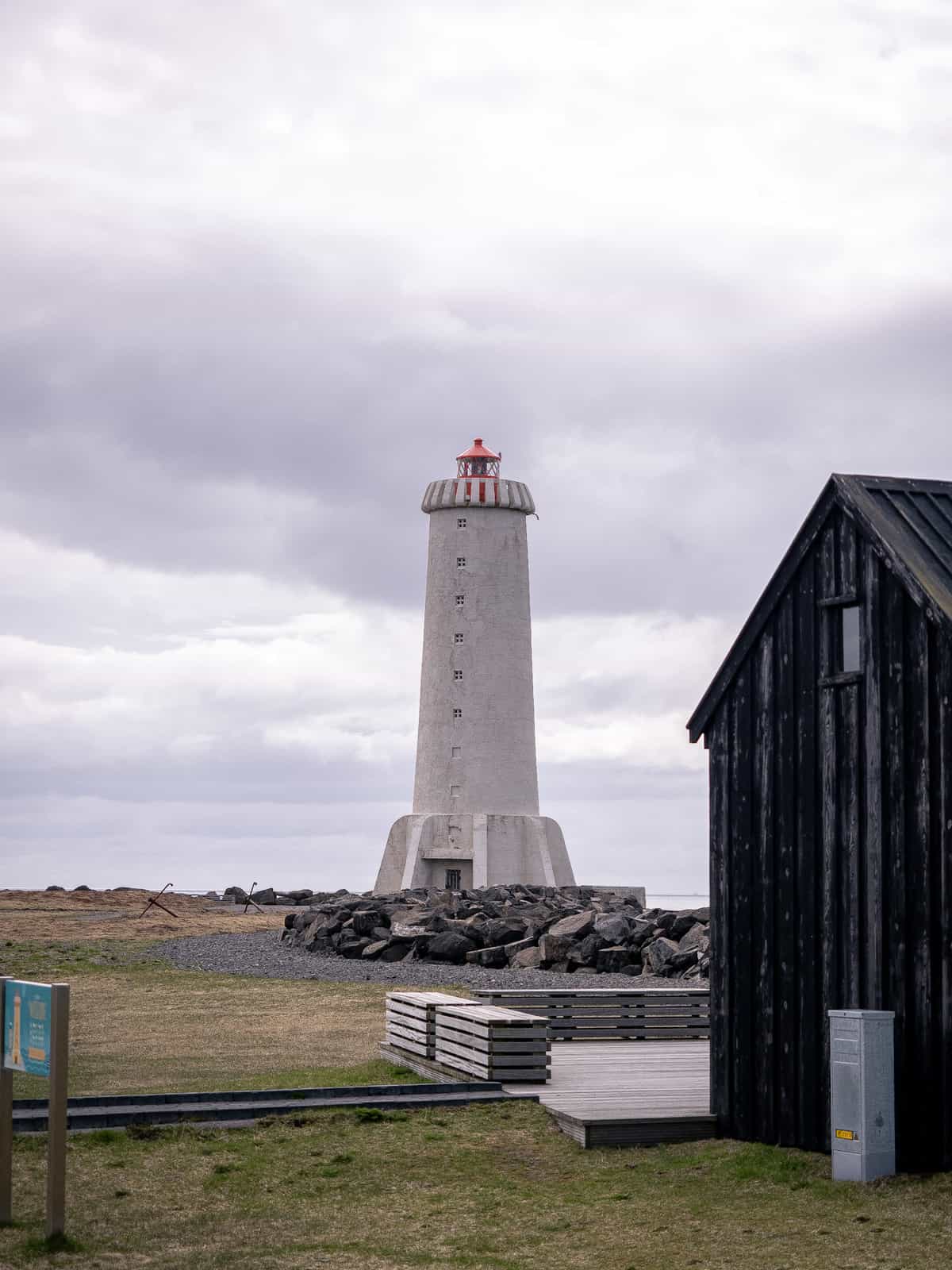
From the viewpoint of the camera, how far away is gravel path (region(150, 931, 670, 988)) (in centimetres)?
2845

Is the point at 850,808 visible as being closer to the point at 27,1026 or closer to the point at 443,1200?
the point at 443,1200

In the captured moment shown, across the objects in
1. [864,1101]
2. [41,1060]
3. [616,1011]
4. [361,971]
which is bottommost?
[361,971]

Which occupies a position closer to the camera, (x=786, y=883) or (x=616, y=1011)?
(x=786, y=883)

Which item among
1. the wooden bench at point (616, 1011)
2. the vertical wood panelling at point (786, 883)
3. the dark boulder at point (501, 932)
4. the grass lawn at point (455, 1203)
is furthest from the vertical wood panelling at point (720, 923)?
the dark boulder at point (501, 932)

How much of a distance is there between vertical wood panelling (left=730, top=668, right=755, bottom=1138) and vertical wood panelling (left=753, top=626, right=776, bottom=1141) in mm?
87

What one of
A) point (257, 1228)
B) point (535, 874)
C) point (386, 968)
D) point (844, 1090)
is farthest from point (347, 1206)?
point (535, 874)

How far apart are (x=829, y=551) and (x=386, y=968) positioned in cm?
2006

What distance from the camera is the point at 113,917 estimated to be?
1988 inches

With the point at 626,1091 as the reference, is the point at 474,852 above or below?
above

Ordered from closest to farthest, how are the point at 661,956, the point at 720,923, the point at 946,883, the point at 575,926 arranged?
1. the point at 946,883
2. the point at 720,923
3. the point at 661,956
4. the point at 575,926

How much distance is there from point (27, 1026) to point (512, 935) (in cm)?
2323

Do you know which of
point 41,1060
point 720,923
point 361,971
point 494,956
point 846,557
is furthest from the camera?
point 494,956

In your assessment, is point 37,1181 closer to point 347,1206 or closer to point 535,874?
point 347,1206

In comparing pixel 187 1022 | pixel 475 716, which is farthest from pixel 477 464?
pixel 187 1022
